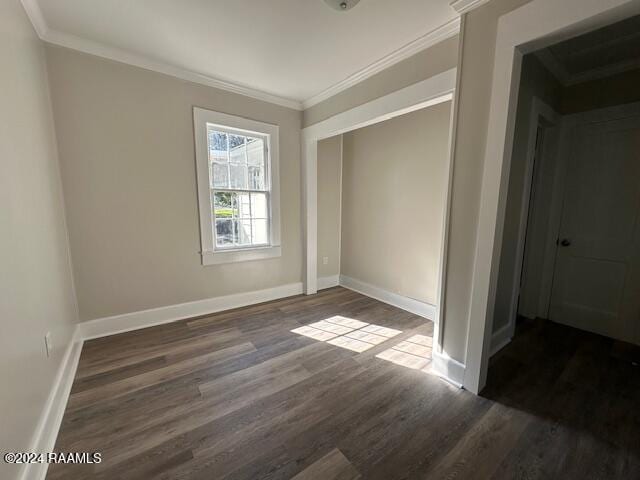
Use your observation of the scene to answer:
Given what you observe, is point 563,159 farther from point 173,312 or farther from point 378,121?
point 173,312

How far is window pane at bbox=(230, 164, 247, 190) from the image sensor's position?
3162 millimetres

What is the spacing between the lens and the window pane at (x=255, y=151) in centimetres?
327

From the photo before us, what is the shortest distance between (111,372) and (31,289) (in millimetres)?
1004

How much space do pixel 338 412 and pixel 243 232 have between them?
7.73 feet

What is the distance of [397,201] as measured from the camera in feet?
11.1

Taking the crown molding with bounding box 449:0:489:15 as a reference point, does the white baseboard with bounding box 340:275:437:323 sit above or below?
below

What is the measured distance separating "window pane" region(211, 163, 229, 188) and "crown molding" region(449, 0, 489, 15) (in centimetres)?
257

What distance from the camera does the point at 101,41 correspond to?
7.29 feet

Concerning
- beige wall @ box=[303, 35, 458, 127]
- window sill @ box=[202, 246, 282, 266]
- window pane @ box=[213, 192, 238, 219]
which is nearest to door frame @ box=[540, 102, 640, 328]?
beige wall @ box=[303, 35, 458, 127]

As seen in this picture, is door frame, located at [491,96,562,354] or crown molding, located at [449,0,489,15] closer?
crown molding, located at [449,0,489,15]

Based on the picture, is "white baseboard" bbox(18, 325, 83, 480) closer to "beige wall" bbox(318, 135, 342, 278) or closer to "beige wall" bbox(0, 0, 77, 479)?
"beige wall" bbox(0, 0, 77, 479)

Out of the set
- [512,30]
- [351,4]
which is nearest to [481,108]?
[512,30]

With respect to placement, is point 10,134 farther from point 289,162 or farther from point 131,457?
point 289,162

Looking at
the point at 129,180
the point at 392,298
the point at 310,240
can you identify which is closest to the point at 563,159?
the point at 392,298
